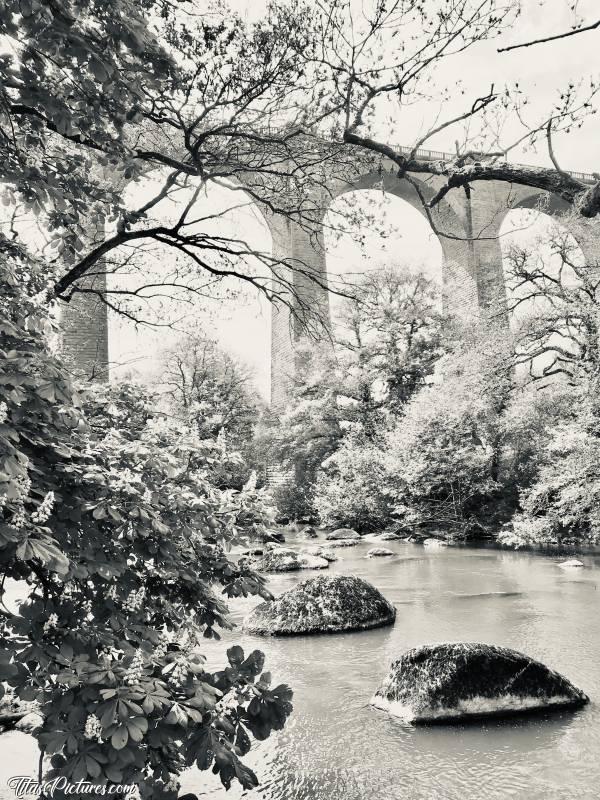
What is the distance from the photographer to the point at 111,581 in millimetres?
2477

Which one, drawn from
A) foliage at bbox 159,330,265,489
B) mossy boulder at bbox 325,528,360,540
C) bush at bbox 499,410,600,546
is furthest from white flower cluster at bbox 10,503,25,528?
foliage at bbox 159,330,265,489

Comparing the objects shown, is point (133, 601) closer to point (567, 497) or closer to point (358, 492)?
point (567, 497)

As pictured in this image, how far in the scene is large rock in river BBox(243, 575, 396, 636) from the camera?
8188mm

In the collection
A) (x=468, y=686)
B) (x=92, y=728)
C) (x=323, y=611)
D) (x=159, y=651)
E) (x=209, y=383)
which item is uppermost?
(x=209, y=383)

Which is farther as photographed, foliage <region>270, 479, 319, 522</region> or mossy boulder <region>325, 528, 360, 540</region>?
foliage <region>270, 479, 319, 522</region>

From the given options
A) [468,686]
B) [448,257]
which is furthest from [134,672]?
[448,257]

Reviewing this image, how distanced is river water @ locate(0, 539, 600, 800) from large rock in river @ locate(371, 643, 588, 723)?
0.11 metres

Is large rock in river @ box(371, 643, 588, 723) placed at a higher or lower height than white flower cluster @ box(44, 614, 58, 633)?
lower

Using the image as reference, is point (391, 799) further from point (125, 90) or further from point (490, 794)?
point (125, 90)

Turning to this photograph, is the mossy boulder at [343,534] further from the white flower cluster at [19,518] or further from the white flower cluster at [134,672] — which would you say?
the white flower cluster at [19,518]

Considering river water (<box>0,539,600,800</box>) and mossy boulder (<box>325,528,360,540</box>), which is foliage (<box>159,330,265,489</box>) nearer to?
mossy boulder (<box>325,528,360,540</box>)

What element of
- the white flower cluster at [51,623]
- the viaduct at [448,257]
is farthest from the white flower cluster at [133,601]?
the viaduct at [448,257]

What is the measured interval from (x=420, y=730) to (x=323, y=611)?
3.45 m

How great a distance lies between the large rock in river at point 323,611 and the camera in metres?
8.19
